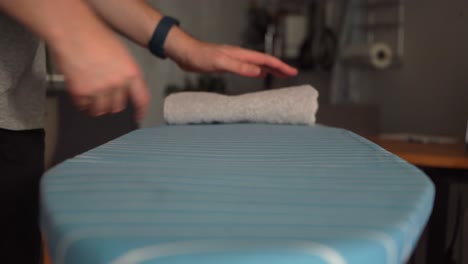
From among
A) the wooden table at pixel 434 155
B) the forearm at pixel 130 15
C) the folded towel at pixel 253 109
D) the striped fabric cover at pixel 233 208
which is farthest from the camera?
the wooden table at pixel 434 155

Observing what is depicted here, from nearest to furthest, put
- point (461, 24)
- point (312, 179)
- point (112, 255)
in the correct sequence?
point (112, 255)
point (312, 179)
point (461, 24)

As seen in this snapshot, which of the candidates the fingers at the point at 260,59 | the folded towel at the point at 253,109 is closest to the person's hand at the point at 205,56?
the fingers at the point at 260,59

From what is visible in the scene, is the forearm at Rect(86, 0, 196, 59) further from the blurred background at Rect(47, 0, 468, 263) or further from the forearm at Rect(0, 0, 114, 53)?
the blurred background at Rect(47, 0, 468, 263)

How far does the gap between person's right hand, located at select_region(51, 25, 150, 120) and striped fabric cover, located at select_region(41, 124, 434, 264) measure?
0.21 feet

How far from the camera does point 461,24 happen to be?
58.2 inches

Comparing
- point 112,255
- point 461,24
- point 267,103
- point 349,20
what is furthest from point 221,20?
point 112,255

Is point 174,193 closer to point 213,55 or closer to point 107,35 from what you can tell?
point 107,35

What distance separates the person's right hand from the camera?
37 centimetres

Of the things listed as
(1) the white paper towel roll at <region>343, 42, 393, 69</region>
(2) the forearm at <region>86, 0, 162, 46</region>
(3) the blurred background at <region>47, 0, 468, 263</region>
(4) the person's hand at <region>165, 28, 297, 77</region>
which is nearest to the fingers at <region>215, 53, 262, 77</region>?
(4) the person's hand at <region>165, 28, 297, 77</region>

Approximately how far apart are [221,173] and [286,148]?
0.18 meters

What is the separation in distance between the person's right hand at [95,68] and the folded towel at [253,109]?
50 centimetres

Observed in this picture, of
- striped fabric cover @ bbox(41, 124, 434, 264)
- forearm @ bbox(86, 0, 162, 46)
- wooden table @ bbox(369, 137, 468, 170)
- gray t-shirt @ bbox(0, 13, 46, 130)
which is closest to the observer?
striped fabric cover @ bbox(41, 124, 434, 264)

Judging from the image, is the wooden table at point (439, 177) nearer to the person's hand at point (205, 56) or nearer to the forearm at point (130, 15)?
the person's hand at point (205, 56)

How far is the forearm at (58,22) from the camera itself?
368 millimetres
